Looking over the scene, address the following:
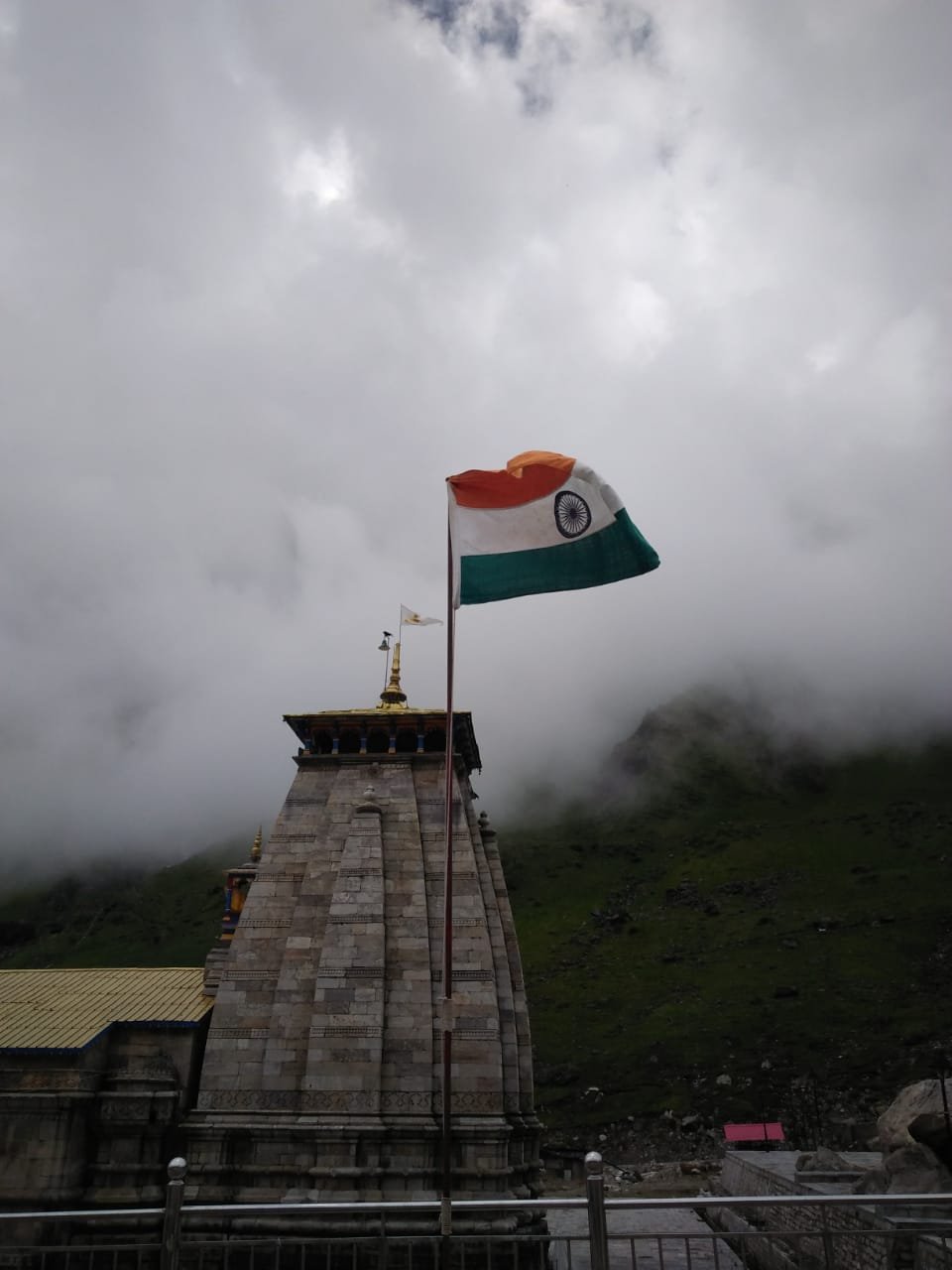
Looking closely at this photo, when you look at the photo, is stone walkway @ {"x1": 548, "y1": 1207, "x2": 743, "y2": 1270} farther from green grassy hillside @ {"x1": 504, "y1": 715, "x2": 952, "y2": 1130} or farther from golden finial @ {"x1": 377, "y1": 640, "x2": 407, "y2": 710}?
green grassy hillside @ {"x1": 504, "y1": 715, "x2": 952, "y2": 1130}

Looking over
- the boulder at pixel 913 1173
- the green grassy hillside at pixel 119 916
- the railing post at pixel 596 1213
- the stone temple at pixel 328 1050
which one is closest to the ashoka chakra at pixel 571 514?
the railing post at pixel 596 1213

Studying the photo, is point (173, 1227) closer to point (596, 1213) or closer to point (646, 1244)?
point (596, 1213)

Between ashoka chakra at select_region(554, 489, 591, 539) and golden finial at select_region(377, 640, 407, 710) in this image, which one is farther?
golden finial at select_region(377, 640, 407, 710)

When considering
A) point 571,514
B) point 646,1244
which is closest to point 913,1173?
point 646,1244

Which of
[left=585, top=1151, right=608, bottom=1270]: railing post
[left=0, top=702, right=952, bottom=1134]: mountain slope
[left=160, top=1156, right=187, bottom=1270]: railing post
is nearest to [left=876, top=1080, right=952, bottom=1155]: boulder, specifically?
[left=585, top=1151, right=608, bottom=1270]: railing post

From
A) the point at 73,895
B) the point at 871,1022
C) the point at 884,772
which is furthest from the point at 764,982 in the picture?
the point at 73,895

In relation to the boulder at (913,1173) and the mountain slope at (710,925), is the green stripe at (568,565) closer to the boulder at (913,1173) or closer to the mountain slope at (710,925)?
the boulder at (913,1173)

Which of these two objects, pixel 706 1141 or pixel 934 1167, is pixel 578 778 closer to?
pixel 706 1141
